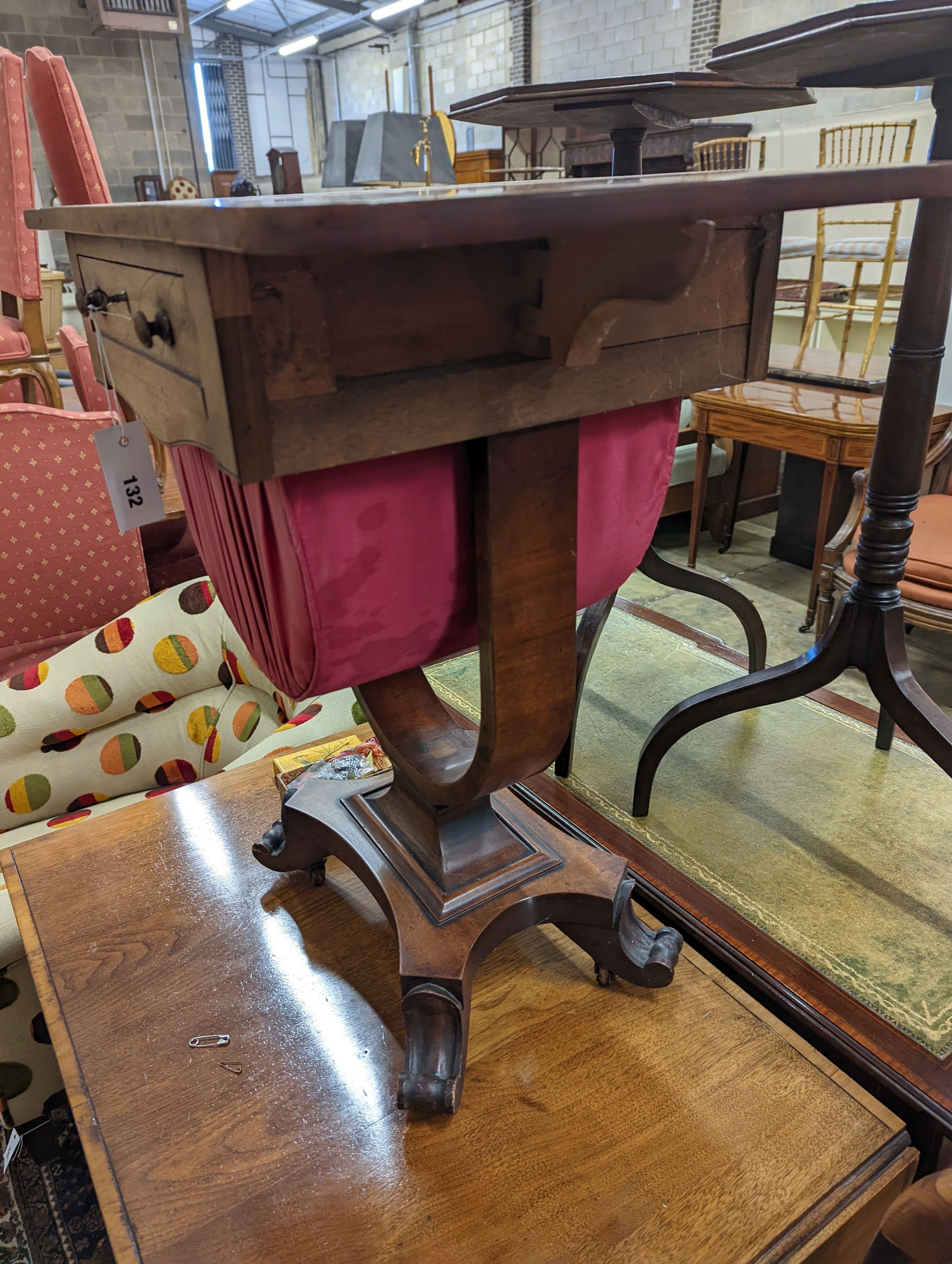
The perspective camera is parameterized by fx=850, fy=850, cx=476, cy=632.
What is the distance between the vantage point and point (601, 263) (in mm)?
636

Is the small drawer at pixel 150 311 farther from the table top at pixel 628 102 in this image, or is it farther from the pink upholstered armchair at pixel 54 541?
the pink upholstered armchair at pixel 54 541

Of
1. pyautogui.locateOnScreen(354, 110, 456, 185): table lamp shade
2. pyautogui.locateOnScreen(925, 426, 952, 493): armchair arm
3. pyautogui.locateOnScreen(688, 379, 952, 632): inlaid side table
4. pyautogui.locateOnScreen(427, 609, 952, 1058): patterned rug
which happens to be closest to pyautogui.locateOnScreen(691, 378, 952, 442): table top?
pyautogui.locateOnScreen(688, 379, 952, 632): inlaid side table

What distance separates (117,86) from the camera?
7551 millimetres

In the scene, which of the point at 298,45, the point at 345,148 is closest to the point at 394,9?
the point at 298,45

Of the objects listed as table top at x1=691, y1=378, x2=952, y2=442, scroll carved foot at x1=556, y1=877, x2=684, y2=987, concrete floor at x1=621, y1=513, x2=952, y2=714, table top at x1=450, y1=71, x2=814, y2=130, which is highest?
table top at x1=450, y1=71, x2=814, y2=130

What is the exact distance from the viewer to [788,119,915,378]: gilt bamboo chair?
11.6ft

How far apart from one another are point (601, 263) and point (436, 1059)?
76 cm

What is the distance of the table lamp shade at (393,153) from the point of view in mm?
7582

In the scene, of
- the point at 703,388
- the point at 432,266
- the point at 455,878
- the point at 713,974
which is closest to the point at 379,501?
the point at 432,266

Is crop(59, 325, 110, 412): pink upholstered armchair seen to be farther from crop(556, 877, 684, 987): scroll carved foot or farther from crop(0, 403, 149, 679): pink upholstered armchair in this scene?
crop(556, 877, 684, 987): scroll carved foot

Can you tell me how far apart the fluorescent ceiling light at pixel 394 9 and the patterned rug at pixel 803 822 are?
13069mm

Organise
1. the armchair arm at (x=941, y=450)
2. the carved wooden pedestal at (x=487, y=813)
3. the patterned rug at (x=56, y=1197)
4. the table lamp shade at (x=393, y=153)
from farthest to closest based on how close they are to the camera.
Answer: the table lamp shade at (x=393, y=153) < the armchair arm at (x=941, y=450) < the patterned rug at (x=56, y=1197) < the carved wooden pedestal at (x=487, y=813)

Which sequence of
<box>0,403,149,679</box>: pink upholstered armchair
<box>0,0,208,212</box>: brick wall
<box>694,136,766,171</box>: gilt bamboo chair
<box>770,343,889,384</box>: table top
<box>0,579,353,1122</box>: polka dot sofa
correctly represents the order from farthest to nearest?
<box>0,0,208,212</box>: brick wall, <box>694,136,766,171</box>: gilt bamboo chair, <box>770,343,889,384</box>: table top, <box>0,403,149,679</box>: pink upholstered armchair, <box>0,579,353,1122</box>: polka dot sofa

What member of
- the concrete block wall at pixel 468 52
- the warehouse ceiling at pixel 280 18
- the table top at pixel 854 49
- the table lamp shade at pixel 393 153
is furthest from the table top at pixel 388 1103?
the warehouse ceiling at pixel 280 18
